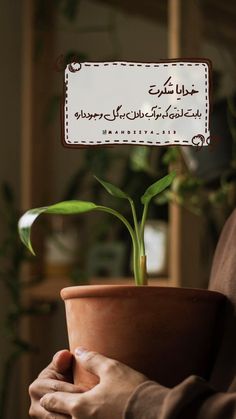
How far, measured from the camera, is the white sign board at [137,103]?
3.07ft

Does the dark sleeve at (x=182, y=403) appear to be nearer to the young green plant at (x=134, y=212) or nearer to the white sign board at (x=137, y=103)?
the young green plant at (x=134, y=212)

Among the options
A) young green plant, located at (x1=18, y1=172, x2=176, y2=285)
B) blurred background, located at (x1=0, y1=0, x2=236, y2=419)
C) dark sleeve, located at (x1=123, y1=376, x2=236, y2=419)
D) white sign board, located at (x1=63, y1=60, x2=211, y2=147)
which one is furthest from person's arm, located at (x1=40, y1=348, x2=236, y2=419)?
blurred background, located at (x1=0, y1=0, x2=236, y2=419)

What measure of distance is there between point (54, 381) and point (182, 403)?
21 cm

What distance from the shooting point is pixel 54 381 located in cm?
95

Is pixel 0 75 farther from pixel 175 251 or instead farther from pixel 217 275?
pixel 217 275

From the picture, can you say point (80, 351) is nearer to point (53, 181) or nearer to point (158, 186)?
point (158, 186)

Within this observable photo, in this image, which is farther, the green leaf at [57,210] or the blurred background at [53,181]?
the blurred background at [53,181]

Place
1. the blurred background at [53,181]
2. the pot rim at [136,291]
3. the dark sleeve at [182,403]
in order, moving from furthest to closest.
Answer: the blurred background at [53,181] → the pot rim at [136,291] → the dark sleeve at [182,403]

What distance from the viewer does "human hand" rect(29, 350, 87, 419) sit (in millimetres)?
938

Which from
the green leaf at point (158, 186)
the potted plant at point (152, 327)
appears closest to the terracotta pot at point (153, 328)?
the potted plant at point (152, 327)

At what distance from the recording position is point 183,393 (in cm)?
79

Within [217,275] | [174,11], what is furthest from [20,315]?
[217,275]

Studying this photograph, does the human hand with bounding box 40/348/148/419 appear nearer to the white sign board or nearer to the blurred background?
the white sign board

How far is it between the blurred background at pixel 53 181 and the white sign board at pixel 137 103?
56.7 inches
